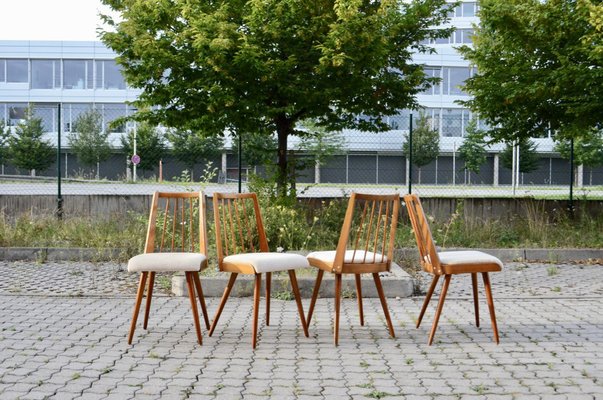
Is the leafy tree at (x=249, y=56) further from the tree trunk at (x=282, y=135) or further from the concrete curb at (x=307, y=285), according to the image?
the concrete curb at (x=307, y=285)

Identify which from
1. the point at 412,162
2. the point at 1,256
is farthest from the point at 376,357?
the point at 412,162

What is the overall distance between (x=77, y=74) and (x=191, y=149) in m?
42.7

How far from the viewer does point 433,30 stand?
15.1 m

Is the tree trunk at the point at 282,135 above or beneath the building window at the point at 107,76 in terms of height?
beneath

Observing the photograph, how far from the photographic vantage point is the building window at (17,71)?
5531 centimetres

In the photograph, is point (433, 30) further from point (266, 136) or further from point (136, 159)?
point (136, 159)

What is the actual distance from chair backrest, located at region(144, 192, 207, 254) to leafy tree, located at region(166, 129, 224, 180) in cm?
186

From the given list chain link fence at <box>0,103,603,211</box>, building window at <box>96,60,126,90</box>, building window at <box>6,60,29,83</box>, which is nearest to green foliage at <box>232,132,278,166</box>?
chain link fence at <box>0,103,603,211</box>

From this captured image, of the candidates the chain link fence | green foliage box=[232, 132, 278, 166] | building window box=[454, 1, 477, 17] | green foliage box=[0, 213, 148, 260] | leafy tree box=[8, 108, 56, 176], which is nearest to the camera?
green foliage box=[0, 213, 148, 260]

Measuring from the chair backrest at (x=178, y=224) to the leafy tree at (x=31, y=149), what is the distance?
395 centimetres

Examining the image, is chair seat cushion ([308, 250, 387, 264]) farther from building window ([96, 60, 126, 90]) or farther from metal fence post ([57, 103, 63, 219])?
building window ([96, 60, 126, 90])

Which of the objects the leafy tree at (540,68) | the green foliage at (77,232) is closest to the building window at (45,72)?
the green foliage at (77,232)

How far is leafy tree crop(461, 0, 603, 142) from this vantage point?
41.1ft

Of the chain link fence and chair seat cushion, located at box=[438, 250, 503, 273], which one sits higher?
the chain link fence
